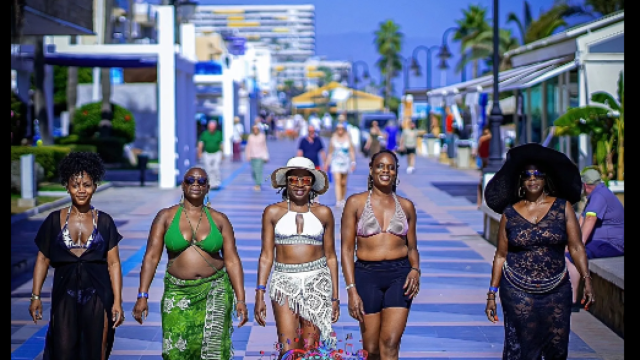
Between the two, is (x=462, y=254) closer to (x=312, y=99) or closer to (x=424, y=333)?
(x=424, y=333)

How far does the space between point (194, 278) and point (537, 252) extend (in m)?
2.12

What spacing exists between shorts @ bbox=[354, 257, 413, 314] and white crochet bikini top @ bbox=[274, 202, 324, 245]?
0.38 metres

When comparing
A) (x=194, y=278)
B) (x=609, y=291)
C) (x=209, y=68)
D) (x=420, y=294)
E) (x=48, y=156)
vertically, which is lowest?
(x=420, y=294)

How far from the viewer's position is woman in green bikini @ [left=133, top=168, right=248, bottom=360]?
5797 millimetres

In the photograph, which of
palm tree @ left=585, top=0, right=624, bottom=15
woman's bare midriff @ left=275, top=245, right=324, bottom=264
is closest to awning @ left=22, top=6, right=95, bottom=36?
woman's bare midriff @ left=275, top=245, right=324, bottom=264

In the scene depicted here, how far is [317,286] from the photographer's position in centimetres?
606

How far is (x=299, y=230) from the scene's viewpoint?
6113mm

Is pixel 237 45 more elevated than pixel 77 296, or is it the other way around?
pixel 237 45

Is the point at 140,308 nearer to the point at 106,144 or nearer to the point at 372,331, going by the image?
the point at 372,331

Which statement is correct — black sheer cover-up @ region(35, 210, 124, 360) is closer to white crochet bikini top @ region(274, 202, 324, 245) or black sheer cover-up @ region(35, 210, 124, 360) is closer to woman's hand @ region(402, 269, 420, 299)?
white crochet bikini top @ region(274, 202, 324, 245)

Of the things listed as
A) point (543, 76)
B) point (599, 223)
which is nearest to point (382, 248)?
point (599, 223)

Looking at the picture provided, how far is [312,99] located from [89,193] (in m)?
86.6

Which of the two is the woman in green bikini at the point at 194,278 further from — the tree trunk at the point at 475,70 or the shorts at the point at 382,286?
the tree trunk at the point at 475,70
